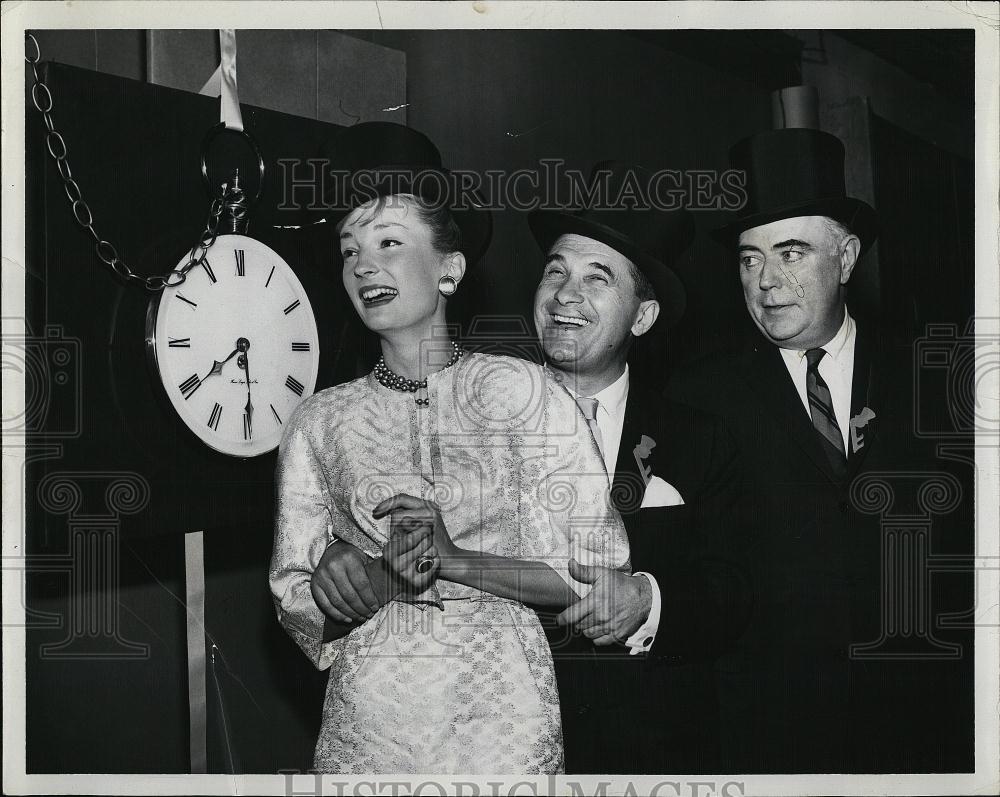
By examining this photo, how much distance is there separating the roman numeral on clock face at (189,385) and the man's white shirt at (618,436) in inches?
33.2

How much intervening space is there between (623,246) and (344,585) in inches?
36.7

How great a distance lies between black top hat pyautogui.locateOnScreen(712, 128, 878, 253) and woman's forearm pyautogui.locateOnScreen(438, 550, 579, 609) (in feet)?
2.71

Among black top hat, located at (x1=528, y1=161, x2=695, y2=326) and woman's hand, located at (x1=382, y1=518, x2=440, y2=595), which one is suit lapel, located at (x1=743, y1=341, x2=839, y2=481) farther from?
woman's hand, located at (x1=382, y1=518, x2=440, y2=595)

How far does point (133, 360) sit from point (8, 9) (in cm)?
86

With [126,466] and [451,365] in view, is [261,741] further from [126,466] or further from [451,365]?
[451,365]

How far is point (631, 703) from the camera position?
2.06m

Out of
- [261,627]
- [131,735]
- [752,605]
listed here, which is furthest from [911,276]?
[131,735]

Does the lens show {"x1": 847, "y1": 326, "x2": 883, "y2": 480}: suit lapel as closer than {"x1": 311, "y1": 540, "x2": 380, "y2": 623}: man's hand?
No

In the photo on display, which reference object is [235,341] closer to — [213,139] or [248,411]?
[248,411]

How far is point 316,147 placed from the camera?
210 cm

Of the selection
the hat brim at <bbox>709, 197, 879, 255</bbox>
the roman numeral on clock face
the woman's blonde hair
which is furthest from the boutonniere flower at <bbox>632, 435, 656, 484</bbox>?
the roman numeral on clock face

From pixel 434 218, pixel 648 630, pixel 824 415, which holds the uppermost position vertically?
pixel 434 218

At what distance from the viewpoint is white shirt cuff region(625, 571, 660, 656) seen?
2.05 m

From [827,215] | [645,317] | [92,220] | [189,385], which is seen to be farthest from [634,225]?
[92,220]
